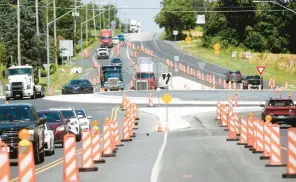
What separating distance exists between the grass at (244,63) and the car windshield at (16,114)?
77.2 metres

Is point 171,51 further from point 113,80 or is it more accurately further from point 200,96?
point 200,96

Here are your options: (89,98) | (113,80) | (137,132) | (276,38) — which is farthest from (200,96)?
(276,38)

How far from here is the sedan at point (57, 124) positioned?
32.8 m

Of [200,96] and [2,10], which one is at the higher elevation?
[2,10]

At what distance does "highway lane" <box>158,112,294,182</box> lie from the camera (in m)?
20.6

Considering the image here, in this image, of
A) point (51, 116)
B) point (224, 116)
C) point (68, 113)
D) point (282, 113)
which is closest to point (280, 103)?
point (282, 113)

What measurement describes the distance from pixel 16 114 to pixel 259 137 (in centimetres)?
791

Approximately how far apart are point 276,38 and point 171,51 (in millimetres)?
17716

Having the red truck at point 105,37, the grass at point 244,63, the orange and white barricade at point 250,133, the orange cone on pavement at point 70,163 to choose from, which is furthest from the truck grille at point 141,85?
the orange cone on pavement at point 70,163

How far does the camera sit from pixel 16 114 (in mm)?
25406

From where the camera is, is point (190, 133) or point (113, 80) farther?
point (113, 80)

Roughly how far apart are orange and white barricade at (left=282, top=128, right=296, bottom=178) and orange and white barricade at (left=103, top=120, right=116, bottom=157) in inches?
315

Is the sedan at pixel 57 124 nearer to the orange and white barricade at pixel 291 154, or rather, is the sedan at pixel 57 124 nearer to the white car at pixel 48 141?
the white car at pixel 48 141

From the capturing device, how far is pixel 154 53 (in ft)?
435
